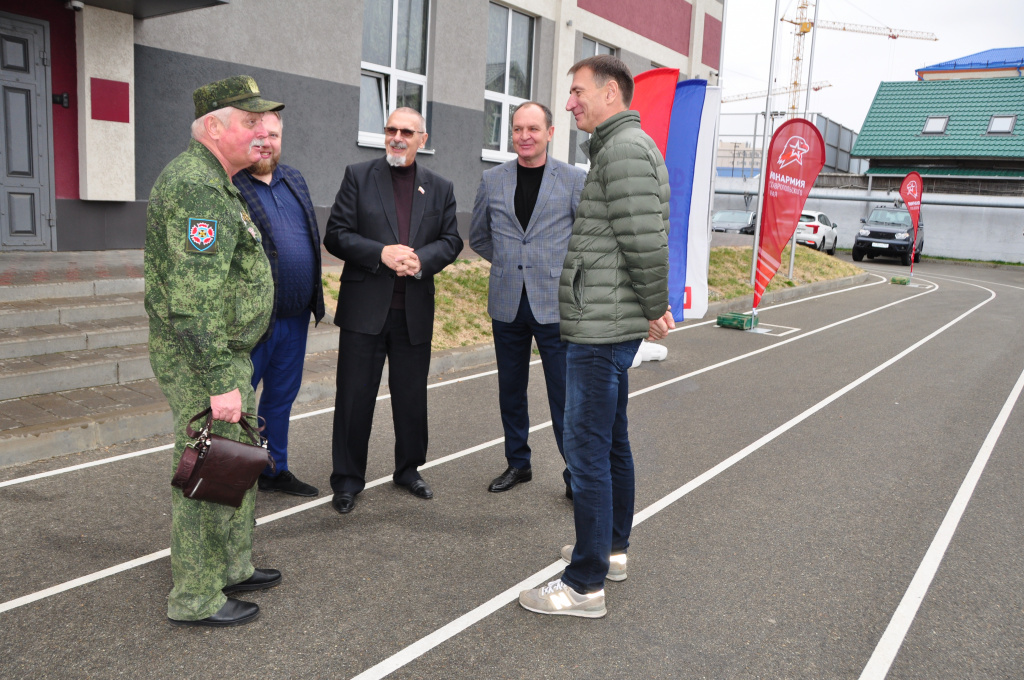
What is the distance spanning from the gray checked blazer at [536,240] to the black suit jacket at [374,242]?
1.20 ft

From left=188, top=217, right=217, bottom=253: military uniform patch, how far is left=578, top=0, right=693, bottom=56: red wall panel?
15.5m

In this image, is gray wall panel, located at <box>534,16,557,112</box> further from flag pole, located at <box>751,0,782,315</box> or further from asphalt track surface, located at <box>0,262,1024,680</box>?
asphalt track surface, located at <box>0,262,1024,680</box>

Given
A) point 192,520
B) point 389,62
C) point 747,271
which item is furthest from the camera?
point 747,271

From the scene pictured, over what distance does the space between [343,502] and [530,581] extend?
1292mm

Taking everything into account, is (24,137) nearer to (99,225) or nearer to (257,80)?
(99,225)

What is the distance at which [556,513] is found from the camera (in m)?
4.57

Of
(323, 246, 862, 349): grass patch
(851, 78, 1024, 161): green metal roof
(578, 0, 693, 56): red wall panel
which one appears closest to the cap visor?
(323, 246, 862, 349): grass patch

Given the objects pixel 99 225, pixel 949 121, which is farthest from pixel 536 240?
pixel 949 121

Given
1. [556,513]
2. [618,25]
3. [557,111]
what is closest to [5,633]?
[556,513]

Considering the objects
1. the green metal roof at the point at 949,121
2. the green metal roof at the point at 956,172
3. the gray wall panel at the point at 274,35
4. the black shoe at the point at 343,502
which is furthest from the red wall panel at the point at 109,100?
the green metal roof at the point at 949,121

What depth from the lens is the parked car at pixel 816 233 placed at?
1128 inches

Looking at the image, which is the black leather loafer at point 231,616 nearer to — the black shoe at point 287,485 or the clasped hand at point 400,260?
the black shoe at point 287,485

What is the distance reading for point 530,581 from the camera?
373 cm

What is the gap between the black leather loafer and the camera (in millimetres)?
3211
